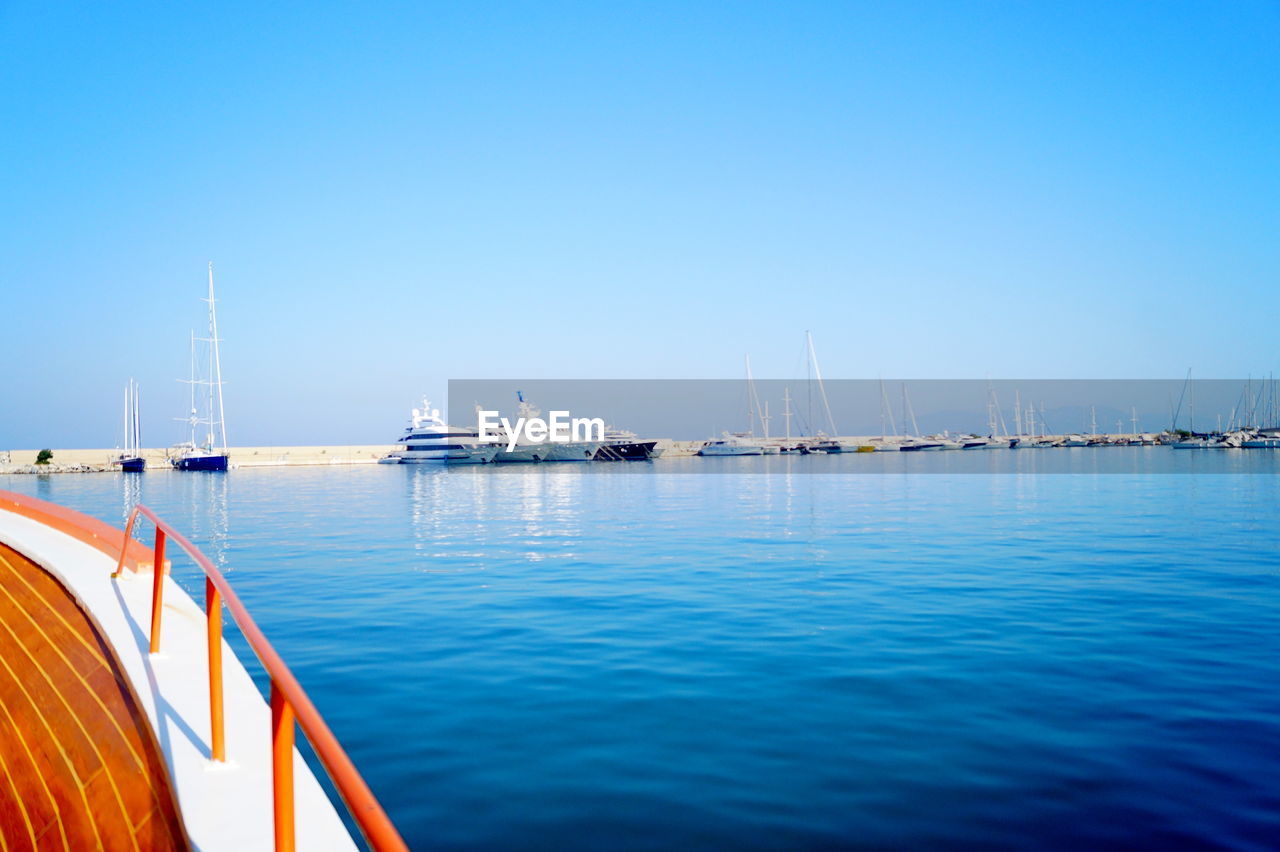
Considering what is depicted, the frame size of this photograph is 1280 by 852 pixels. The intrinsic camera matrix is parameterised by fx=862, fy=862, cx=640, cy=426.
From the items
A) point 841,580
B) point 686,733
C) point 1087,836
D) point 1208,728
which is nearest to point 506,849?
point 686,733

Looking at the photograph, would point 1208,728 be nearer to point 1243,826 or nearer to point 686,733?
point 1243,826

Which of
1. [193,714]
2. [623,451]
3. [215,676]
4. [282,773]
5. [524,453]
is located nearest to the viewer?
[282,773]

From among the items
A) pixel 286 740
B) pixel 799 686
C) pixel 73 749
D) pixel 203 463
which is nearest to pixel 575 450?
pixel 203 463

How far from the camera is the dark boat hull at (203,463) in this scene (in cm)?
7144

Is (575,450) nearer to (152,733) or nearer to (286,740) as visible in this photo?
(152,733)

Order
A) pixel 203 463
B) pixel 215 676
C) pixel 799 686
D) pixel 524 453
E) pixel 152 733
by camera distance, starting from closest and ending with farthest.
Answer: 1. pixel 215 676
2. pixel 152 733
3. pixel 799 686
4. pixel 203 463
5. pixel 524 453

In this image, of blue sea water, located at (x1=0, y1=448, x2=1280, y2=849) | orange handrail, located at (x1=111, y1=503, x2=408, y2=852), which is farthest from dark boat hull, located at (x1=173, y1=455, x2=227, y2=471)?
orange handrail, located at (x1=111, y1=503, x2=408, y2=852)

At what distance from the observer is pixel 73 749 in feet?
12.1

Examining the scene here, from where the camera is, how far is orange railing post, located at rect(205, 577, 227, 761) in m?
3.10

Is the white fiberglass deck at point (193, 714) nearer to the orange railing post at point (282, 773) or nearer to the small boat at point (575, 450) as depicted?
the orange railing post at point (282, 773)

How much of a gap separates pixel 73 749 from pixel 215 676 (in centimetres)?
121

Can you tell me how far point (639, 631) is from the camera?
10.2 meters

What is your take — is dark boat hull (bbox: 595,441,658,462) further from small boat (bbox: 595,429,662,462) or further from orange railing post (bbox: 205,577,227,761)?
orange railing post (bbox: 205,577,227,761)

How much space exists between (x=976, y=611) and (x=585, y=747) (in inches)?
272
